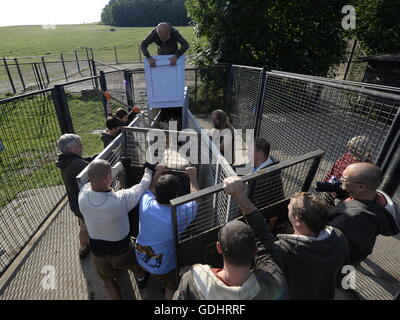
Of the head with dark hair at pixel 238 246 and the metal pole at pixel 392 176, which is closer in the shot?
the head with dark hair at pixel 238 246

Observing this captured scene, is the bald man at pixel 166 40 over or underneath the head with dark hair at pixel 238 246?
over

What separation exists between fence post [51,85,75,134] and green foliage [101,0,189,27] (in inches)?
3153

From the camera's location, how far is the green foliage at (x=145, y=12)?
72.4 metres

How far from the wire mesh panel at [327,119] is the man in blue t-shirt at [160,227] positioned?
6.21 feet

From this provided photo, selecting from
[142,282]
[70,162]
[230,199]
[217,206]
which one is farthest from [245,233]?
[70,162]

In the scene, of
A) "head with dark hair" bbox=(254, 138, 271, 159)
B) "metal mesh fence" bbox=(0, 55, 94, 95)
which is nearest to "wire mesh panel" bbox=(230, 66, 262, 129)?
"head with dark hair" bbox=(254, 138, 271, 159)

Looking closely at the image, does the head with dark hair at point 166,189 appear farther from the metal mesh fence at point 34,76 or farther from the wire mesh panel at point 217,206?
the metal mesh fence at point 34,76

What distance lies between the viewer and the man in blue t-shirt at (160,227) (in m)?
1.90

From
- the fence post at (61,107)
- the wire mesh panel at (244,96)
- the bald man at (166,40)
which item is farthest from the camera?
the wire mesh panel at (244,96)

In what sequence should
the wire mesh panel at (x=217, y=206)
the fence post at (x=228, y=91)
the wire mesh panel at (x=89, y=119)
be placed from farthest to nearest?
the fence post at (x=228, y=91) < the wire mesh panel at (x=89, y=119) < the wire mesh panel at (x=217, y=206)

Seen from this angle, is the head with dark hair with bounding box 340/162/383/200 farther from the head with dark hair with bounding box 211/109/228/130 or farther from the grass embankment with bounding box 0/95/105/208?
the grass embankment with bounding box 0/95/105/208

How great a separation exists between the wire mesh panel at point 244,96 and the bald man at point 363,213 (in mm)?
3419

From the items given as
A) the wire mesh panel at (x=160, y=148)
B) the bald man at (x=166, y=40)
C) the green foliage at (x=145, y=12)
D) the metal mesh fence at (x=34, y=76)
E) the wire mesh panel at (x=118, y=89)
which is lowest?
the metal mesh fence at (x=34, y=76)

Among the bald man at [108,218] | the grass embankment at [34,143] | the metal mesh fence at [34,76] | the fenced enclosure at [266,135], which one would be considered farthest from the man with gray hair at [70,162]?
the metal mesh fence at [34,76]
